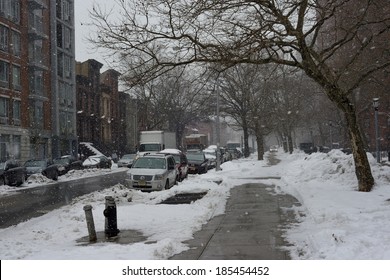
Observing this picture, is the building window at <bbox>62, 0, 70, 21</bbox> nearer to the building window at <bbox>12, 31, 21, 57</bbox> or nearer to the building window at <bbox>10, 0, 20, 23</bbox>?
the building window at <bbox>10, 0, 20, 23</bbox>

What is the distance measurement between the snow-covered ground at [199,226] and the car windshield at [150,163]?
8.97 feet

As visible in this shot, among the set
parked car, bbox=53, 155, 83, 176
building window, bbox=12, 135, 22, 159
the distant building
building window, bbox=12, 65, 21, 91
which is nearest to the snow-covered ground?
parked car, bbox=53, 155, 83, 176

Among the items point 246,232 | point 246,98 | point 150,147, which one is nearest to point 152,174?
point 246,232

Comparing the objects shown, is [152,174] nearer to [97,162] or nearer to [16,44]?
[97,162]

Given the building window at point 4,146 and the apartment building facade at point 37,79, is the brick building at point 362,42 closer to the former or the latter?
the apartment building facade at point 37,79

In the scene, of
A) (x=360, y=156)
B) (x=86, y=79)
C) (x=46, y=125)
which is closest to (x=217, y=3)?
(x=360, y=156)

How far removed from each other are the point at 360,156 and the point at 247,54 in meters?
4.74

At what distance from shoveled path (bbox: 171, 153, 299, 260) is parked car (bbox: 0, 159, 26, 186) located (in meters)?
13.7

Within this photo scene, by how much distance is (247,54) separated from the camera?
1382 centimetres

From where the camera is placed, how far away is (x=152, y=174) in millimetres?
19234

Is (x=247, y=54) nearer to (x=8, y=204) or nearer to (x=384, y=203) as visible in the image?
(x=384, y=203)

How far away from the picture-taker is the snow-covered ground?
25.1 ft

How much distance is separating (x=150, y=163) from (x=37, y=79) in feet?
104

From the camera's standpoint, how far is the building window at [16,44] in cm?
4366
